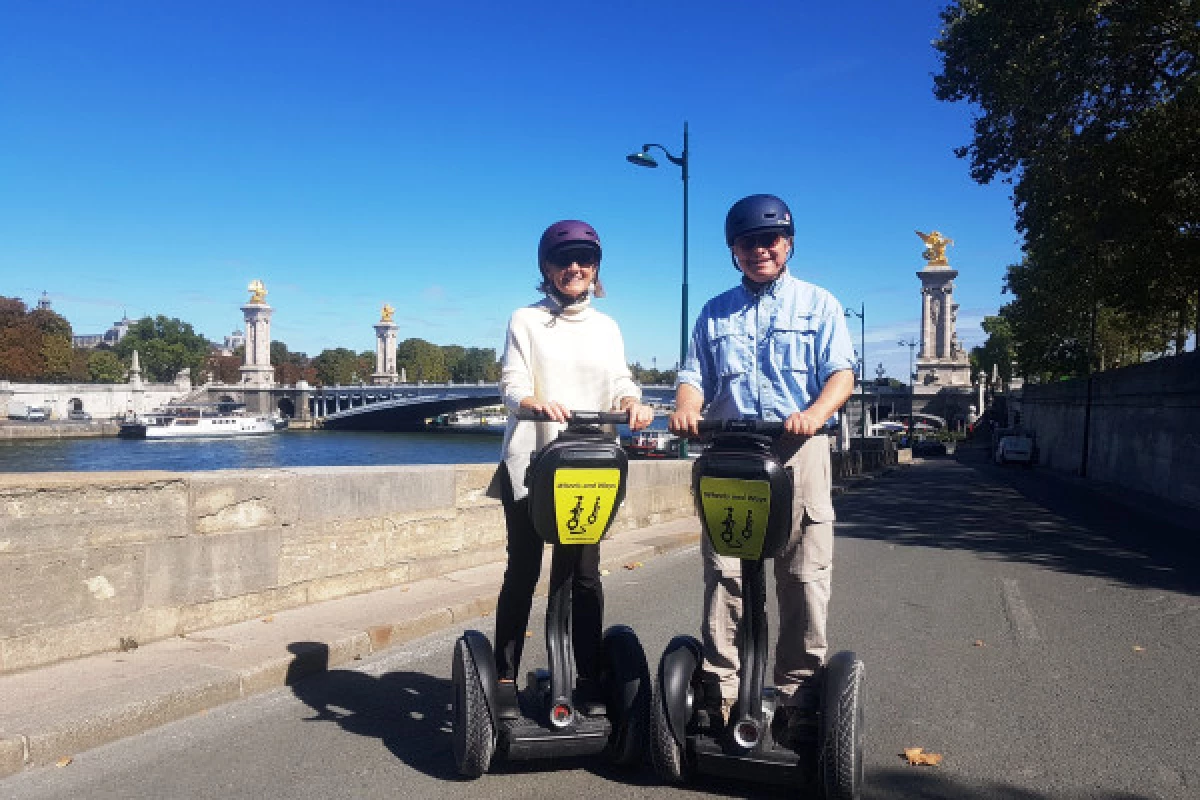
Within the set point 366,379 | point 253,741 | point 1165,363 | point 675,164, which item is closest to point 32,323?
point 366,379

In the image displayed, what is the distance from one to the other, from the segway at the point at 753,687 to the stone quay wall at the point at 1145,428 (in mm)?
20156

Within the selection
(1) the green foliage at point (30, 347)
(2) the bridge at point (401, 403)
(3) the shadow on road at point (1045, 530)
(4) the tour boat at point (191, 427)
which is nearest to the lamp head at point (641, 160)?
(3) the shadow on road at point (1045, 530)

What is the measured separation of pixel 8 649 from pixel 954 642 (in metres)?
5.26

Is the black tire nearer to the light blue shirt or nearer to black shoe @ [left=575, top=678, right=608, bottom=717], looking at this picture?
black shoe @ [left=575, top=678, right=608, bottom=717]

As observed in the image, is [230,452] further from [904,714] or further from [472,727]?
[472,727]

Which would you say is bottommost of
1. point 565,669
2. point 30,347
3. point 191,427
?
point 191,427

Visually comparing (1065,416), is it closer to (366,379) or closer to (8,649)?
(8,649)

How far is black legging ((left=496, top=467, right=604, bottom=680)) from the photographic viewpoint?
3.56m

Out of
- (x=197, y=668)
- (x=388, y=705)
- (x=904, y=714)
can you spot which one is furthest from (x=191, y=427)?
(x=904, y=714)

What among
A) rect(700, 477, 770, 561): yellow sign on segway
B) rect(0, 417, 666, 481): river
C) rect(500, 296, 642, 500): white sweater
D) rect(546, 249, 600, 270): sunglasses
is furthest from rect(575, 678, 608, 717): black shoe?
rect(0, 417, 666, 481): river

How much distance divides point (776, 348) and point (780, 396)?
181 millimetres

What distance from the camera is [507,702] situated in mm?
3480

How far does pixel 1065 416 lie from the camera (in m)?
43.2

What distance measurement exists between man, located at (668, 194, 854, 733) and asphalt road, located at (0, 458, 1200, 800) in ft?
1.80
